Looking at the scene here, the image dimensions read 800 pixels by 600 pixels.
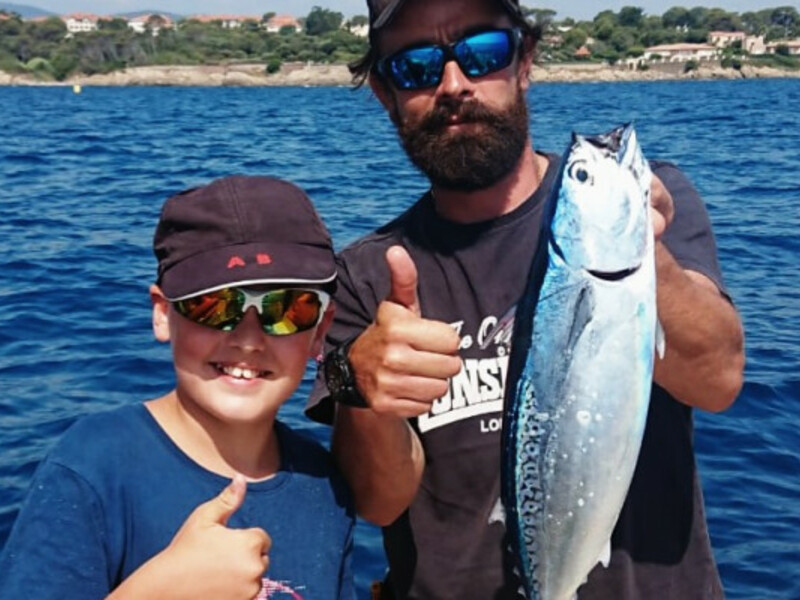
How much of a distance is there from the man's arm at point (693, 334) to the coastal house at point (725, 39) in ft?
463

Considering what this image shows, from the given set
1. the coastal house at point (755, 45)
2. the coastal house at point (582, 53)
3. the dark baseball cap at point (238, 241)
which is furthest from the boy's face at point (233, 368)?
the coastal house at point (755, 45)

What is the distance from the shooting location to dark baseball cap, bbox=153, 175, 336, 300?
2514mm

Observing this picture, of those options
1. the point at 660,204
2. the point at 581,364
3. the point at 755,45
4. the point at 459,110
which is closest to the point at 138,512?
the point at 581,364

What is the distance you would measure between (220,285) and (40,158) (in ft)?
72.7

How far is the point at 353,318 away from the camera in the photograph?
3.29m

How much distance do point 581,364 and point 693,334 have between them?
0.43 metres

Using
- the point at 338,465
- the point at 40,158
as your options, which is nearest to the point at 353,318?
the point at 338,465

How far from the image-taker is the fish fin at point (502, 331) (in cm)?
313

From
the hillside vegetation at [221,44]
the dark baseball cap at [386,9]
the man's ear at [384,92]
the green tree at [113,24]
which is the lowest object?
the green tree at [113,24]

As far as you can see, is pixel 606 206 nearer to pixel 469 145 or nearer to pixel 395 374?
pixel 395 374

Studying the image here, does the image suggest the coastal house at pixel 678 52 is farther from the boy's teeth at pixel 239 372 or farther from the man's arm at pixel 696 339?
the boy's teeth at pixel 239 372

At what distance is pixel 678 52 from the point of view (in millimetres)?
129625

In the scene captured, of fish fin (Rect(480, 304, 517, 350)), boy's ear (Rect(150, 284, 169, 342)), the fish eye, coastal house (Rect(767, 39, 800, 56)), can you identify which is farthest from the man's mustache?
coastal house (Rect(767, 39, 800, 56))

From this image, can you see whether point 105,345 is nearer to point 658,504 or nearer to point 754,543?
point 754,543
